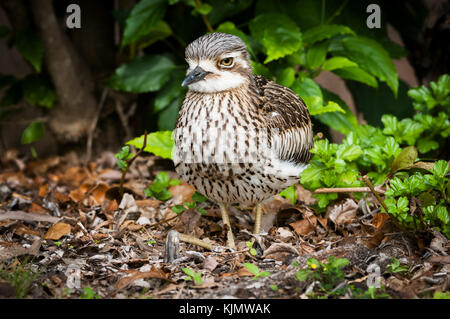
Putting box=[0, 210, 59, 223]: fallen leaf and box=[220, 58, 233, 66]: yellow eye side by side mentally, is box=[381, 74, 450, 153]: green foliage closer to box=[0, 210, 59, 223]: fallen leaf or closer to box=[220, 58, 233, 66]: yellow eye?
box=[220, 58, 233, 66]: yellow eye

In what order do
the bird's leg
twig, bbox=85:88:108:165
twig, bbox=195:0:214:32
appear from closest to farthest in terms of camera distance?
the bird's leg → twig, bbox=195:0:214:32 → twig, bbox=85:88:108:165

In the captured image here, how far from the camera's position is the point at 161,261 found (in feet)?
11.5

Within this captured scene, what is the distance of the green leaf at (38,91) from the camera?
579 centimetres

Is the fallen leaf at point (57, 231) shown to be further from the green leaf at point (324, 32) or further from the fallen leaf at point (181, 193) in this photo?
the green leaf at point (324, 32)

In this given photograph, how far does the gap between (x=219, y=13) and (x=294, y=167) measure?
203 cm

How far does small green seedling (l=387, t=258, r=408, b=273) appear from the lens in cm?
317

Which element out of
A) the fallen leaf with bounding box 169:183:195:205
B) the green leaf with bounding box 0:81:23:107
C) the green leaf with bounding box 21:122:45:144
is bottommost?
the fallen leaf with bounding box 169:183:195:205

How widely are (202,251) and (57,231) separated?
3.32 feet

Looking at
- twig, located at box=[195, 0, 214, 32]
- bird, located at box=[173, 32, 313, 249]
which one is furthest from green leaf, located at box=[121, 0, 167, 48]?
bird, located at box=[173, 32, 313, 249]

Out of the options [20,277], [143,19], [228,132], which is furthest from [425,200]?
[143,19]

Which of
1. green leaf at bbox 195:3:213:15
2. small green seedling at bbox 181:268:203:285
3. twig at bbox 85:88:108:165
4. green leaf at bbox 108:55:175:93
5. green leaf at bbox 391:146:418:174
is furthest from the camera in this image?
twig at bbox 85:88:108:165

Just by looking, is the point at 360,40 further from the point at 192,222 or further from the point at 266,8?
the point at 192,222

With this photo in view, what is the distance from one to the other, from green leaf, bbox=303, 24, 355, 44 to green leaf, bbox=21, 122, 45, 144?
9.44 feet

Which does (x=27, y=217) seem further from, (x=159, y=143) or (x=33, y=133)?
(x=33, y=133)
